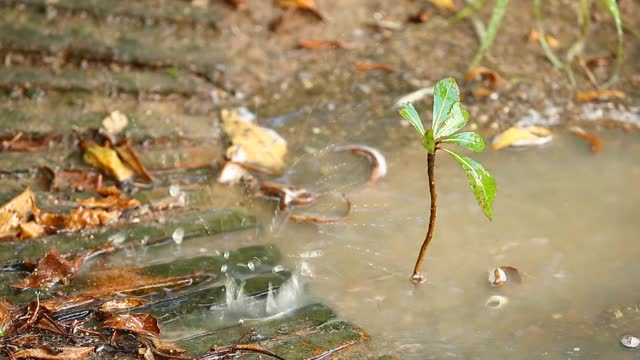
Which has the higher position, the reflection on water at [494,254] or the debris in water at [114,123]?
the debris in water at [114,123]

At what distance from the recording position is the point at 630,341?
2.13 m

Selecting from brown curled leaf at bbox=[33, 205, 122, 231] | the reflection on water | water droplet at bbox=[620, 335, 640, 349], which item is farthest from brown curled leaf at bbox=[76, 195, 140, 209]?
water droplet at bbox=[620, 335, 640, 349]

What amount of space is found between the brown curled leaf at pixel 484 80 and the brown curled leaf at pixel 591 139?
14.9 inches

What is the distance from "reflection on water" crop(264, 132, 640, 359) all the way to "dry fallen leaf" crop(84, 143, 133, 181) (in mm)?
589

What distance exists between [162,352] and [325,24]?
2.13 metres

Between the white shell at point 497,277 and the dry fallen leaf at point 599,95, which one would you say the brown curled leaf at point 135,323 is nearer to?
the white shell at point 497,277

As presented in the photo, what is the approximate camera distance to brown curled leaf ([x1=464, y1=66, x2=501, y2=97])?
11.2 ft

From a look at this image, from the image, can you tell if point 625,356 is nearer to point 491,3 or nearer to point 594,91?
point 594,91

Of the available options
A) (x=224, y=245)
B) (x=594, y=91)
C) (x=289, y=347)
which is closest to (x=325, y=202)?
(x=224, y=245)

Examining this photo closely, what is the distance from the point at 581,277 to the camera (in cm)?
244

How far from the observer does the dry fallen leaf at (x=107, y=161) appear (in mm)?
2775

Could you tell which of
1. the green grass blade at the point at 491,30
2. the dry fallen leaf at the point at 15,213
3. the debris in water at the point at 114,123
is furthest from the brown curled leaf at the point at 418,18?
the dry fallen leaf at the point at 15,213

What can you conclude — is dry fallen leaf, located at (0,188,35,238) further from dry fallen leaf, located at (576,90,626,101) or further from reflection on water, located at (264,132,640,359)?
dry fallen leaf, located at (576,90,626,101)

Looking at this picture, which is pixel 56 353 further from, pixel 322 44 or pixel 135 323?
pixel 322 44
